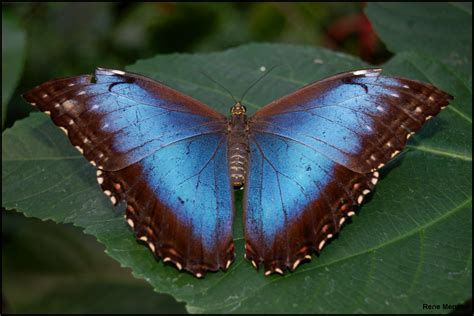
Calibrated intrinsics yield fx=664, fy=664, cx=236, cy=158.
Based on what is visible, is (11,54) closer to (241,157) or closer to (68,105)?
(68,105)

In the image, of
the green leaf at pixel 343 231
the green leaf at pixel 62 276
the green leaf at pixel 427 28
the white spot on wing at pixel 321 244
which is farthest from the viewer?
the green leaf at pixel 62 276

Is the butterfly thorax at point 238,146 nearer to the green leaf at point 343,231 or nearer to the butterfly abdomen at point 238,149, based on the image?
the butterfly abdomen at point 238,149

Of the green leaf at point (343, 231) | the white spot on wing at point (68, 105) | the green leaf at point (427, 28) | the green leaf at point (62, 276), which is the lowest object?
the green leaf at point (62, 276)

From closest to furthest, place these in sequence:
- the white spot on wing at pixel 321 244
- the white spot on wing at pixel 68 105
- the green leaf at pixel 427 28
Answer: the white spot on wing at pixel 321 244
the white spot on wing at pixel 68 105
the green leaf at pixel 427 28

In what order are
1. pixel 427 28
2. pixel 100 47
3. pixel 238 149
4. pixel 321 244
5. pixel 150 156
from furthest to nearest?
pixel 100 47 < pixel 427 28 < pixel 238 149 < pixel 150 156 < pixel 321 244

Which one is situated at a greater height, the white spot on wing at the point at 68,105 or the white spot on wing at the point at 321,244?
the white spot on wing at the point at 68,105

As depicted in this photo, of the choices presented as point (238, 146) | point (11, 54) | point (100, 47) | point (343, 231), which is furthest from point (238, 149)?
point (100, 47)

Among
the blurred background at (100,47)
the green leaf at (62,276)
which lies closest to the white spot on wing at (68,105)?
the blurred background at (100,47)
